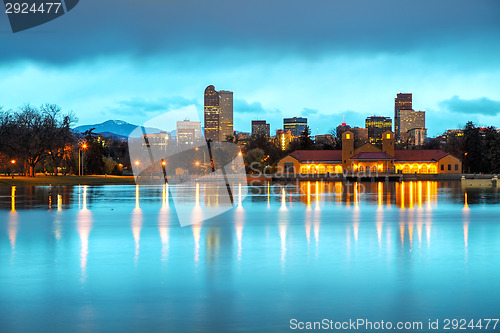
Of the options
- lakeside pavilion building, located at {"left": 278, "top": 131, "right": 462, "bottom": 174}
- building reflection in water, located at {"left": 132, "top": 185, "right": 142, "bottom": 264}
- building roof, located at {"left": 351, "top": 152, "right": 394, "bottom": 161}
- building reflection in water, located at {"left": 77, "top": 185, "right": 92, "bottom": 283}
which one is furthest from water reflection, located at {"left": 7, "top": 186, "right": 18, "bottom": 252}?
lakeside pavilion building, located at {"left": 278, "top": 131, "right": 462, "bottom": 174}

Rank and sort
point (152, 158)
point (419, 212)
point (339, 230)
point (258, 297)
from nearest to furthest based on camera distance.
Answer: point (258, 297)
point (339, 230)
point (419, 212)
point (152, 158)

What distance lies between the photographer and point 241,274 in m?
13.1

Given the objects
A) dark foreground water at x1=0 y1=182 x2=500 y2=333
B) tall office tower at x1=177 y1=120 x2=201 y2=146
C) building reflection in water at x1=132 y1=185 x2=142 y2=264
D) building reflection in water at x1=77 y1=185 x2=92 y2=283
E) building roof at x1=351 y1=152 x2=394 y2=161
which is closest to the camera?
dark foreground water at x1=0 y1=182 x2=500 y2=333

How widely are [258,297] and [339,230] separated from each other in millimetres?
11449

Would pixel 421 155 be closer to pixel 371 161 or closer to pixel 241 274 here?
pixel 371 161

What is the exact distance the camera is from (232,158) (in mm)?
129875

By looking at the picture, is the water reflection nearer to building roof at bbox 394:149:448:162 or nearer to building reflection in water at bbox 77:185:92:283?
building reflection in water at bbox 77:185:92:283

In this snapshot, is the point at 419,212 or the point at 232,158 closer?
the point at 419,212

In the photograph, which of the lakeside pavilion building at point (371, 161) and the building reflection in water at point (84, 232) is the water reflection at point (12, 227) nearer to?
the building reflection in water at point (84, 232)

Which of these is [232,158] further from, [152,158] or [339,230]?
[339,230]

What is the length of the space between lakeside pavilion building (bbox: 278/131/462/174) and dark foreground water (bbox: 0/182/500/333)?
293ft

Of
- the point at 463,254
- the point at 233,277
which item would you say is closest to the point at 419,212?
the point at 463,254

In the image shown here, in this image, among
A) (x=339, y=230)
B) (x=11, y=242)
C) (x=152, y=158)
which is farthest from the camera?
(x=152, y=158)

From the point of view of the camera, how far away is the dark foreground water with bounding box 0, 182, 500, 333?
9.66m
